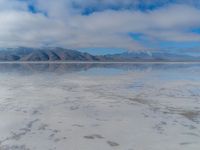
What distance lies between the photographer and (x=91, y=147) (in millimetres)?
5020

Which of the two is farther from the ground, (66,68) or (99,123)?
(66,68)

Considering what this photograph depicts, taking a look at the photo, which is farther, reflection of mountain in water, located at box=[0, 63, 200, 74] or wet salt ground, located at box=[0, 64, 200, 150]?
reflection of mountain in water, located at box=[0, 63, 200, 74]

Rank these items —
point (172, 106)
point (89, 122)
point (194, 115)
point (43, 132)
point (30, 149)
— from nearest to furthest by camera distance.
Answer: point (30, 149), point (43, 132), point (89, 122), point (194, 115), point (172, 106)

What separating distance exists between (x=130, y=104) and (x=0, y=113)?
447 cm

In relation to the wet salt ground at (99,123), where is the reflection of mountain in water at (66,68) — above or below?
above

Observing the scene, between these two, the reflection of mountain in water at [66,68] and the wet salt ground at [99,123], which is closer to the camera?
the wet salt ground at [99,123]

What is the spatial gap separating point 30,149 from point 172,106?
548 centimetres

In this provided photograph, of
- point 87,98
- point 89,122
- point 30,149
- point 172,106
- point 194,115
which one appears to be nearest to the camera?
point 30,149

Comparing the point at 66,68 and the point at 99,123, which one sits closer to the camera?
the point at 99,123

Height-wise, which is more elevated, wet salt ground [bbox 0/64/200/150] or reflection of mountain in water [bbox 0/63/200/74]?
reflection of mountain in water [bbox 0/63/200/74]

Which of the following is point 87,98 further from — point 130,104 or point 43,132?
point 43,132

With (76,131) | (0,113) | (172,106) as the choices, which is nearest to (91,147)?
(76,131)

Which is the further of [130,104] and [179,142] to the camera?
[130,104]

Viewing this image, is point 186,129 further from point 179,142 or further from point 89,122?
point 89,122
